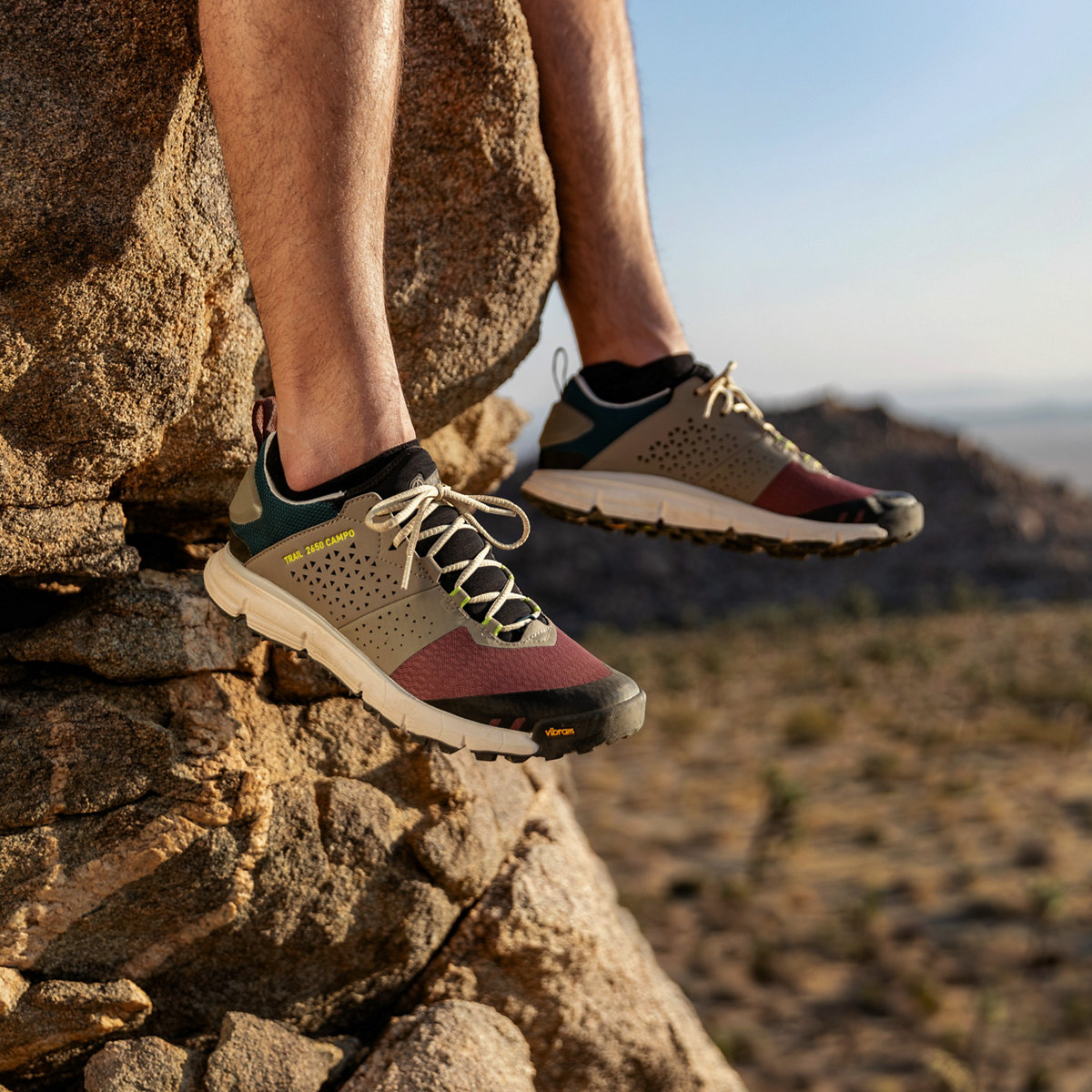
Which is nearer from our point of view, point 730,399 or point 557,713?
point 557,713

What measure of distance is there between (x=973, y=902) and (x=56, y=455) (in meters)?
7.73

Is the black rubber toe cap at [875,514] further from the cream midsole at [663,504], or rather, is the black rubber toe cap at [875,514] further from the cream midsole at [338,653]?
the cream midsole at [338,653]

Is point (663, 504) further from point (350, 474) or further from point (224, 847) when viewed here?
point (224, 847)

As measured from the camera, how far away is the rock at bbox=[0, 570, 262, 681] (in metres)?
1.68

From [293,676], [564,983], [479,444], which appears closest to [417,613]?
[293,676]

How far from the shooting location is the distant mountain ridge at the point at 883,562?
2359 cm

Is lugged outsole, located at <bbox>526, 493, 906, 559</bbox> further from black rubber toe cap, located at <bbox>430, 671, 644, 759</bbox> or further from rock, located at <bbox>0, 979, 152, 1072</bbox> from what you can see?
rock, located at <bbox>0, 979, 152, 1072</bbox>

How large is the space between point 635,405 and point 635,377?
0.06 meters

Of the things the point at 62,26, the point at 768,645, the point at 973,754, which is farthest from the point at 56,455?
the point at 768,645

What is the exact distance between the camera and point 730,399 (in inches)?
85.3

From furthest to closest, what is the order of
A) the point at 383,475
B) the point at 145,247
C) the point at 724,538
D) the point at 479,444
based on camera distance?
the point at 479,444, the point at 724,538, the point at 145,247, the point at 383,475

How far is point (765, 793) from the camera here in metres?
10.6

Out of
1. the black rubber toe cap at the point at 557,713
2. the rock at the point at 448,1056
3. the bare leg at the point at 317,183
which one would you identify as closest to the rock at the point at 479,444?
the bare leg at the point at 317,183

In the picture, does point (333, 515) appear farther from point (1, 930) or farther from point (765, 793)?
point (765, 793)
